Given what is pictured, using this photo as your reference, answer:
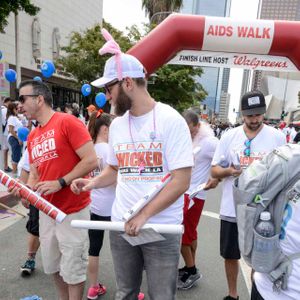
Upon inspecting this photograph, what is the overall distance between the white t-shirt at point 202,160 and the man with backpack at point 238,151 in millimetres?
455

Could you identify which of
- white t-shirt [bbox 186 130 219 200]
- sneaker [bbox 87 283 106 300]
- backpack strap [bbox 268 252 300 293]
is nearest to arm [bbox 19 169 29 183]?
sneaker [bbox 87 283 106 300]

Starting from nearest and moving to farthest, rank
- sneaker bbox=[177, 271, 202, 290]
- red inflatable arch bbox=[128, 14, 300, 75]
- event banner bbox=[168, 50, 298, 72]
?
sneaker bbox=[177, 271, 202, 290], red inflatable arch bbox=[128, 14, 300, 75], event banner bbox=[168, 50, 298, 72]

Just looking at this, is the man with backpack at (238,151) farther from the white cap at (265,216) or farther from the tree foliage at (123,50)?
the tree foliage at (123,50)

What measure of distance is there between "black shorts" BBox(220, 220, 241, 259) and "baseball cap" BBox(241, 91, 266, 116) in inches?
38.0

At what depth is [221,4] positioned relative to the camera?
51.0m

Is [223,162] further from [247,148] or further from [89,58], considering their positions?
[89,58]

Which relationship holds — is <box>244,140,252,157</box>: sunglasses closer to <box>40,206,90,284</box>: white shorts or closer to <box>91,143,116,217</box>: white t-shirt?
→ <box>91,143,116,217</box>: white t-shirt

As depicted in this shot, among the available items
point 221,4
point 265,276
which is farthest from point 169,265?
point 221,4

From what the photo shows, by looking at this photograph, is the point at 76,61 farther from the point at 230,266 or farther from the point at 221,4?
the point at 221,4

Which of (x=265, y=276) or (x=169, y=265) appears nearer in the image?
(x=265, y=276)

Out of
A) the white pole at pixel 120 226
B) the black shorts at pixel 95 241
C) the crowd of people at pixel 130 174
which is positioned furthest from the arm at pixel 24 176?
the white pole at pixel 120 226

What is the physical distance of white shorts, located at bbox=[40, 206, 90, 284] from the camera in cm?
238

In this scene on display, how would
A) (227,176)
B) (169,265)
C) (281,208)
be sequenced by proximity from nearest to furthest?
1. (281,208)
2. (169,265)
3. (227,176)

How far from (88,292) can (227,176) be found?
1.68 metres
